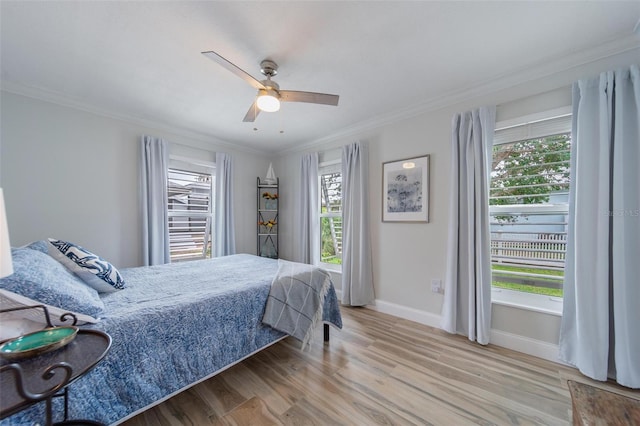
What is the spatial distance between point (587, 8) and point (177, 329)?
314cm

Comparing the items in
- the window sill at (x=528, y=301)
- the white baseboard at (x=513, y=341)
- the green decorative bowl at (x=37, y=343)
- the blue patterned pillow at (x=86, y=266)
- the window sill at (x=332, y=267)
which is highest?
the blue patterned pillow at (x=86, y=266)

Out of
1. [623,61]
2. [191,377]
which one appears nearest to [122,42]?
[191,377]

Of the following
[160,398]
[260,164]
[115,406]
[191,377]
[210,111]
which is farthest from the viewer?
[260,164]

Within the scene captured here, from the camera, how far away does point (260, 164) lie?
4.39 metres

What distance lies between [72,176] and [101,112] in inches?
31.1

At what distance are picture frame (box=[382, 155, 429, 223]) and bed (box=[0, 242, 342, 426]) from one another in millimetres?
1768

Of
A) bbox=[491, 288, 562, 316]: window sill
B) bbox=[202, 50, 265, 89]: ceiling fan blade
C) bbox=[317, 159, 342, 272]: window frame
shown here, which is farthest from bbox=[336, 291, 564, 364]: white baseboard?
bbox=[202, 50, 265, 89]: ceiling fan blade

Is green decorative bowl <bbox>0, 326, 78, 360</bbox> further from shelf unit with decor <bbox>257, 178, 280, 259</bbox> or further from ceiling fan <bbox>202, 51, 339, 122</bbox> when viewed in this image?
shelf unit with decor <bbox>257, 178, 280, 259</bbox>

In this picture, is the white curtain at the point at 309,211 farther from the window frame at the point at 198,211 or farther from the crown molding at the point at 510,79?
the window frame at the point at 198,211

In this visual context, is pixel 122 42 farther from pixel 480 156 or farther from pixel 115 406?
pixel 480 156

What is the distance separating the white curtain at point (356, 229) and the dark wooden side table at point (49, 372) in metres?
2.59

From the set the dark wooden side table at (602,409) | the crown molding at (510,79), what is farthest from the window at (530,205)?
the dark wooden side table at (602,409)

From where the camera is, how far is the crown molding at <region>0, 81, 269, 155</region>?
89.0 inches

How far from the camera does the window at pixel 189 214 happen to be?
3391mm
